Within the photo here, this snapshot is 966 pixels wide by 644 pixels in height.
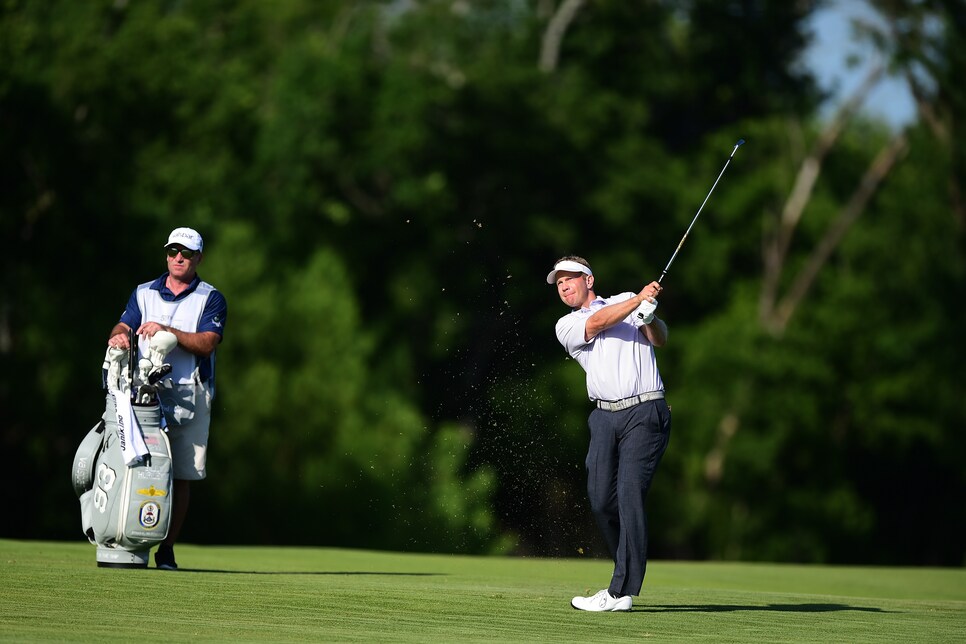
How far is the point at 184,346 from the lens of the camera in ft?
33.2

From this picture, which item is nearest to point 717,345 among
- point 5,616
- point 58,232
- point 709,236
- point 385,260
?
point 709,236

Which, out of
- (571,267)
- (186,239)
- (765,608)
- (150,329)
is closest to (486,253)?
(186,239)

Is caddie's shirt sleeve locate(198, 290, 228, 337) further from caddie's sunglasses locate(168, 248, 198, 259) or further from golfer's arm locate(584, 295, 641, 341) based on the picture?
golfer's arm locate(584, 295, 641, 341)

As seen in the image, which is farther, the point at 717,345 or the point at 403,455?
the point at 717,345

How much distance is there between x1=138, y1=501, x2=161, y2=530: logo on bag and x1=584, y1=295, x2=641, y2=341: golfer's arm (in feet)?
9.08

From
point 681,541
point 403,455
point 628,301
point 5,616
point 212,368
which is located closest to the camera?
point 5,616

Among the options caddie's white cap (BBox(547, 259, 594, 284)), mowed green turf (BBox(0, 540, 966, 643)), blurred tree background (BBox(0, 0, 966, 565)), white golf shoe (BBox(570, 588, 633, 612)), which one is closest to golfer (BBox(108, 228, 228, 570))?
mowed green turf (BBox(0, 540, 966, 643))

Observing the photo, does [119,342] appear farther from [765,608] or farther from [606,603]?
[765,608]

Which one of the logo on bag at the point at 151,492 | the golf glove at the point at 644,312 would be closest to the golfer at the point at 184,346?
the logo on bag at the point at 151,492

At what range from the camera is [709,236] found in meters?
39.6

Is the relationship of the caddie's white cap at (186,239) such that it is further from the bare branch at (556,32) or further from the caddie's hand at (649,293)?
the bare branch at (556,32)

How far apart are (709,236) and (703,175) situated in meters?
1.86

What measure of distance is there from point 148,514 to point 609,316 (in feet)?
9.79

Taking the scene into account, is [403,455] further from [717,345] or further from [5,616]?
[5,616]
